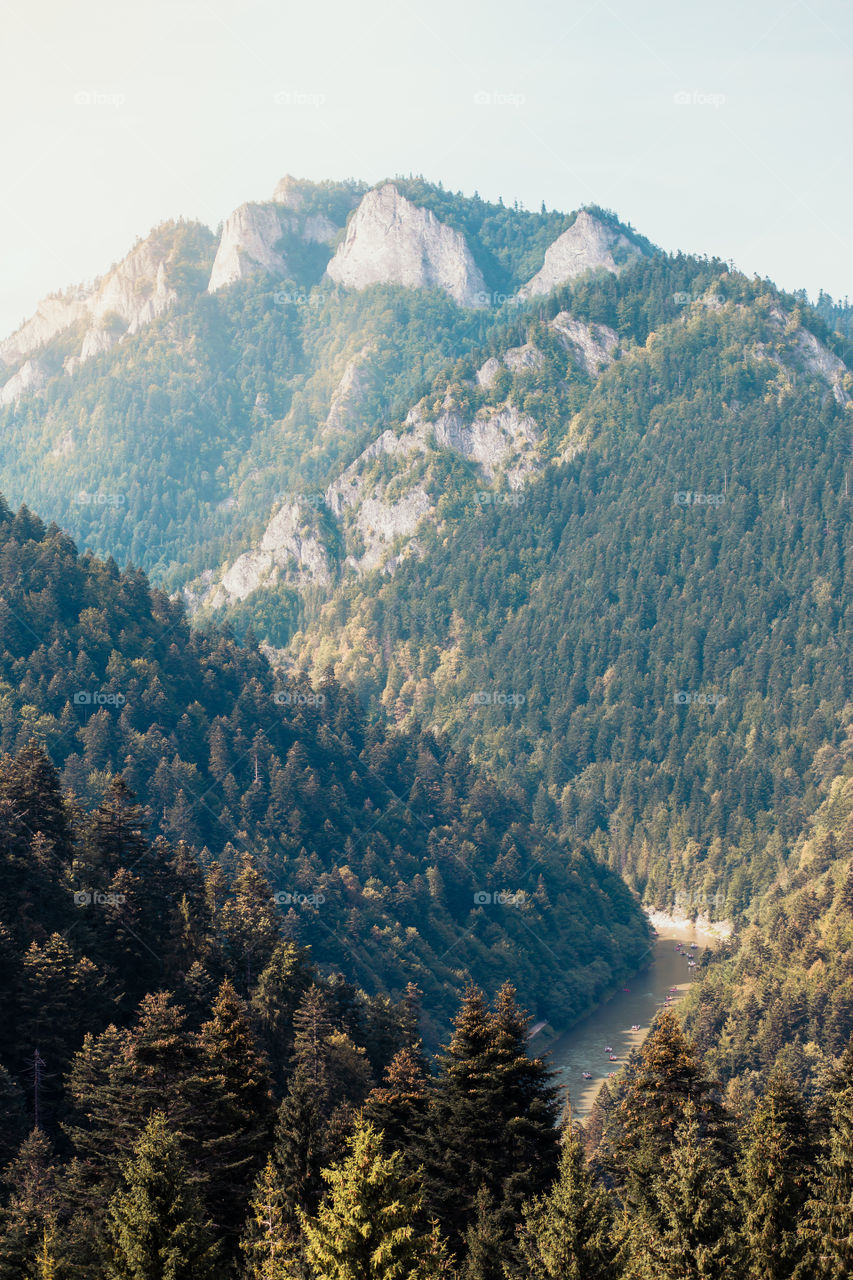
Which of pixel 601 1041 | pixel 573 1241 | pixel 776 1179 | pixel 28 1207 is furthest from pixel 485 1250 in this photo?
pixel 601 1041

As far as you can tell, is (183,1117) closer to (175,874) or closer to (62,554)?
(175,874)

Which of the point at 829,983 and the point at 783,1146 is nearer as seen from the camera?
the point at 783,1146

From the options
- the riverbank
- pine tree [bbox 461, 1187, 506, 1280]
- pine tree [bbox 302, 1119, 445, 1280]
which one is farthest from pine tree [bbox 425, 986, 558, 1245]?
the riverbank

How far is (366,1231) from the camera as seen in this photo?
3931cm

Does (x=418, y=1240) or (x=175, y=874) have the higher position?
(x=418, y=1240)

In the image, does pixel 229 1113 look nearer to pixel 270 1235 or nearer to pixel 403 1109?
pixel 403 1109

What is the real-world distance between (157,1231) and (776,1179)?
26770 mm

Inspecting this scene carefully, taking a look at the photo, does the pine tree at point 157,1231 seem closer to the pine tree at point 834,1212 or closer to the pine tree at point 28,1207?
the pine tree at point 28,1207

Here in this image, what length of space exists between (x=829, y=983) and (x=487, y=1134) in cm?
11379

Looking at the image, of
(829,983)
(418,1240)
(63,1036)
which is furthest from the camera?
(829,983)

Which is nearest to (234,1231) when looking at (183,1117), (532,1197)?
(183,1117)

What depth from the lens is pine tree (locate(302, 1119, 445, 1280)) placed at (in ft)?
128

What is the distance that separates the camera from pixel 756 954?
181000 mm

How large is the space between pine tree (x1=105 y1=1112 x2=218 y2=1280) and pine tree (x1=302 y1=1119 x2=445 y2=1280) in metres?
4.45
